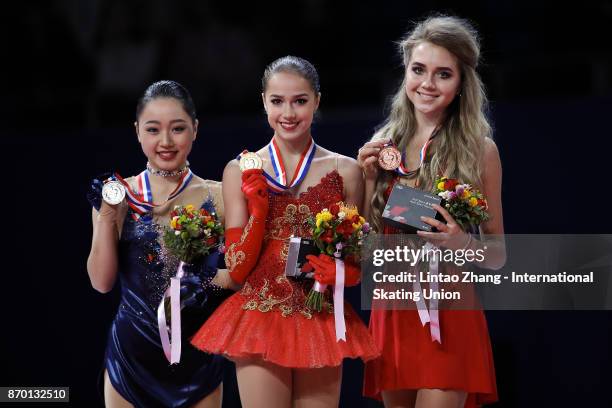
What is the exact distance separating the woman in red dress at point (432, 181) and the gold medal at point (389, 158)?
0.03m

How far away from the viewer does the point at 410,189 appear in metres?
3.00

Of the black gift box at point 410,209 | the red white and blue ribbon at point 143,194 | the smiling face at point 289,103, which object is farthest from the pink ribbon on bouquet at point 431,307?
the red white and blue ribbon at point 143,194

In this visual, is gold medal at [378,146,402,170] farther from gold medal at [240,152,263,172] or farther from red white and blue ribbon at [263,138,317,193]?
gold medal at [240,152,263,172]

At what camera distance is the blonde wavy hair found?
122 inches

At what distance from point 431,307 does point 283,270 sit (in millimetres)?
526

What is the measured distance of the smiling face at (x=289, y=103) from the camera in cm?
301

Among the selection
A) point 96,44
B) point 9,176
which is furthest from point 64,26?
point 9,176

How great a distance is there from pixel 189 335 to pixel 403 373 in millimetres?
791

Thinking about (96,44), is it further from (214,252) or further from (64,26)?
(214,252)

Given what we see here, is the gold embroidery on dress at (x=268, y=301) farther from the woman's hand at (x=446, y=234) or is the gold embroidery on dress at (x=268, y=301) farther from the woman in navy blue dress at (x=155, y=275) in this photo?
the woman's hand at (x=446, y=234)

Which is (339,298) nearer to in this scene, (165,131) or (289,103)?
(289,103)

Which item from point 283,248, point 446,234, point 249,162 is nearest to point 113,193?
point 249,162

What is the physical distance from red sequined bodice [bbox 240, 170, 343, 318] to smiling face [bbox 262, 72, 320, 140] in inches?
7.9

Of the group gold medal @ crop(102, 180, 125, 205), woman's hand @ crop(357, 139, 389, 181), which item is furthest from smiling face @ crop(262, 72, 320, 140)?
gold medal @ crop(102, 180, 125, 205)
